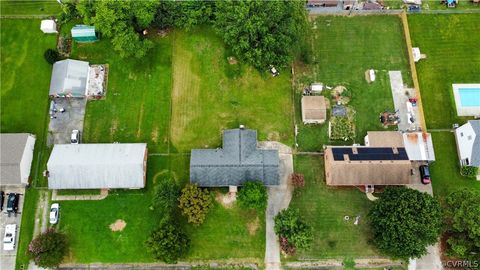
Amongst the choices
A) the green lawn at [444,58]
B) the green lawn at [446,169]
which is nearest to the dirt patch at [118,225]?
the green lawn at [446,169]

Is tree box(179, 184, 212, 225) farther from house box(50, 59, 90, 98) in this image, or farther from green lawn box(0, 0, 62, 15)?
green lawn box(0, 0, 62, 15)

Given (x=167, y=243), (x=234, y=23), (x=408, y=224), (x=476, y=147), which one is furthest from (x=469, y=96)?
(x=167, y=243)

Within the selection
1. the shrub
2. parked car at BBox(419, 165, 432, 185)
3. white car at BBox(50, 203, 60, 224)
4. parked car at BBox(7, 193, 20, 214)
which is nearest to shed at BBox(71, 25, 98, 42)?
parked car at BBox(7, 193, 20, 214)

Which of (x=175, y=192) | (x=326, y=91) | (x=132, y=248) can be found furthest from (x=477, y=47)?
(x=132, y=248)

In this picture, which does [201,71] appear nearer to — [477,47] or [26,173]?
[26,173]

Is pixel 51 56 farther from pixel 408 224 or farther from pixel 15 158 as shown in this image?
pixel 408 224
